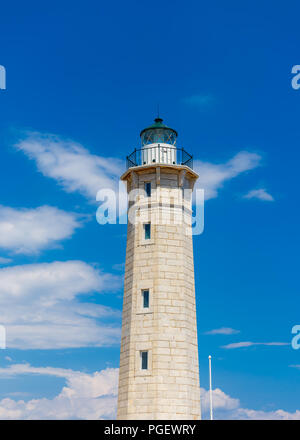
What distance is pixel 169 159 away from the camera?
127 ft

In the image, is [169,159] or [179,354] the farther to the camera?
[169,159]

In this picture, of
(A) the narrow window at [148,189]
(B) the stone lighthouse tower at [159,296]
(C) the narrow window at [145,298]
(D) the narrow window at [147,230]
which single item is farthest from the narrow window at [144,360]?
(A) the narrow window at [148,189]

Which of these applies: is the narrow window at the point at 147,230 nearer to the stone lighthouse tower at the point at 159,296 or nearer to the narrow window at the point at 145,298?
the stone lighthouse tower at the point at 159,296

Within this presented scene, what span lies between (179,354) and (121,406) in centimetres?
453

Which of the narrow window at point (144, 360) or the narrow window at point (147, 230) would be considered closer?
the narrow window at point (144, 360)

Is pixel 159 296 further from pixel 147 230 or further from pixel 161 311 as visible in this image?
pixel 147 230

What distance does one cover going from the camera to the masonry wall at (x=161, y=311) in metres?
32.5

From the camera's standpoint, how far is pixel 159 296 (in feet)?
112

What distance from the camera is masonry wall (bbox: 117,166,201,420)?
32.5 metres

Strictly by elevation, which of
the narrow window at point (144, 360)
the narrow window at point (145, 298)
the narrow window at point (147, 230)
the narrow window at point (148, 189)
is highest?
the narrow window at point (148, 189)
